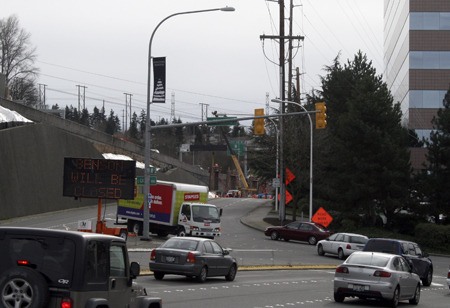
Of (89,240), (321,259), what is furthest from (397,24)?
(89,240)

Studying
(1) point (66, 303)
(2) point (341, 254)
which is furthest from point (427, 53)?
(1) point (66, 303)

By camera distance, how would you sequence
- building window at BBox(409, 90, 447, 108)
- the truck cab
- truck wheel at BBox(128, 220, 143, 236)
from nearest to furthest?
the truck cab
truck wheel at BBox(128, 220, 143, 236)
building window at BBox(409, 90, 447, 108)

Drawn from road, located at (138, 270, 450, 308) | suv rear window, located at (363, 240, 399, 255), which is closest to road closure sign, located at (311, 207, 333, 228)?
suv rear window, located at (363, 240, 399, 255)

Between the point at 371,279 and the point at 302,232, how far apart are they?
106ft

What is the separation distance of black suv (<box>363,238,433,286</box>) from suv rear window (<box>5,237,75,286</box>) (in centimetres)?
2295

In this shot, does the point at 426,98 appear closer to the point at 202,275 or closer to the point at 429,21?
the point at 429,21

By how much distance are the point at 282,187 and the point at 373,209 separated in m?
7.87

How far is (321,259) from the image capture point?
44469 mm

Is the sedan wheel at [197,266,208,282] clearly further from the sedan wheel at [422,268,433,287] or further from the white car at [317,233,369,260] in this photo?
the white car at [317,233,369,260]

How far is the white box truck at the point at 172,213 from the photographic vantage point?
163 ft

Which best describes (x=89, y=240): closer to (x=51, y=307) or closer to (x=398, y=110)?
(x=51, y=307)

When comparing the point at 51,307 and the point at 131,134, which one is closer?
the point at 51,307

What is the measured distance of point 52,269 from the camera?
10234 mm

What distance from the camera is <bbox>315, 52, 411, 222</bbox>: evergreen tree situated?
2397 inches
